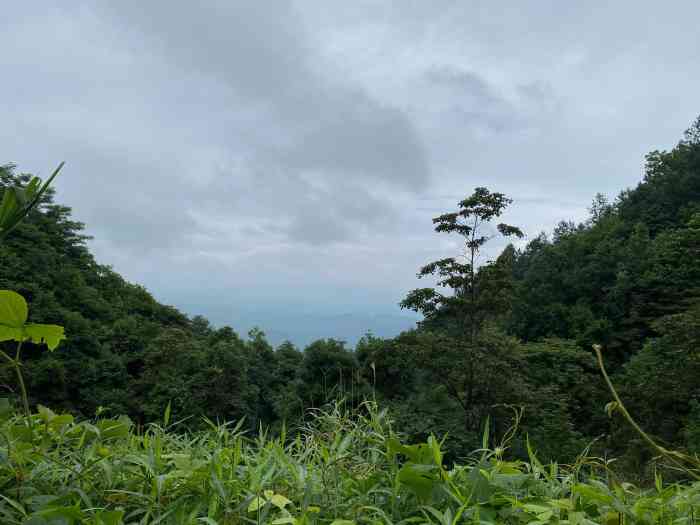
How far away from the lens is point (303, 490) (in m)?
0.79

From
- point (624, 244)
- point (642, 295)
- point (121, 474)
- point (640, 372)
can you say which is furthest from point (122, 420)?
point (624, 244)

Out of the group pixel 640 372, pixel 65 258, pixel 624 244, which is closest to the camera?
pixel 640 372

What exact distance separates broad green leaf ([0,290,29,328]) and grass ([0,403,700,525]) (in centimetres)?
21

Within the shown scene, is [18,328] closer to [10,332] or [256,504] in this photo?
[10,332]

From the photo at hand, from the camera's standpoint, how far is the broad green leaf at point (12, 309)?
0.72 metres

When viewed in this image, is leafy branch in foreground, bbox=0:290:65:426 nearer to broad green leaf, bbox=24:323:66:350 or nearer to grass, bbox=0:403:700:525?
broad green leaf, bbox=24:323:66:350

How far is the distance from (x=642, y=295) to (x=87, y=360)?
14598 millimetres

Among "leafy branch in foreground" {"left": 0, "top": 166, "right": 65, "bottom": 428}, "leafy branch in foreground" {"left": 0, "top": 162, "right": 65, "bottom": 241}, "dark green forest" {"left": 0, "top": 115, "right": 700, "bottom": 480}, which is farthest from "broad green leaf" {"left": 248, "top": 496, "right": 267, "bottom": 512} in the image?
"dark green forest" {"left": 0, "top": 115, "right": 700, "bottom": 480}

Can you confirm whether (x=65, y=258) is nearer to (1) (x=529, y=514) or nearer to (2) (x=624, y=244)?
(1) (x=529, y=514)

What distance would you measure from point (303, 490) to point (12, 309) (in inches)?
19.2

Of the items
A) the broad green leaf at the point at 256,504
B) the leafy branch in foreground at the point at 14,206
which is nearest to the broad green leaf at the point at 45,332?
the leafy branch in foreground at the point at 14,206

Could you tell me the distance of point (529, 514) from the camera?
0.70m

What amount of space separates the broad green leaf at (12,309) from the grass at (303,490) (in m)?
0.21

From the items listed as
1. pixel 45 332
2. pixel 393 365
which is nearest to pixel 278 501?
pixel 45 332
